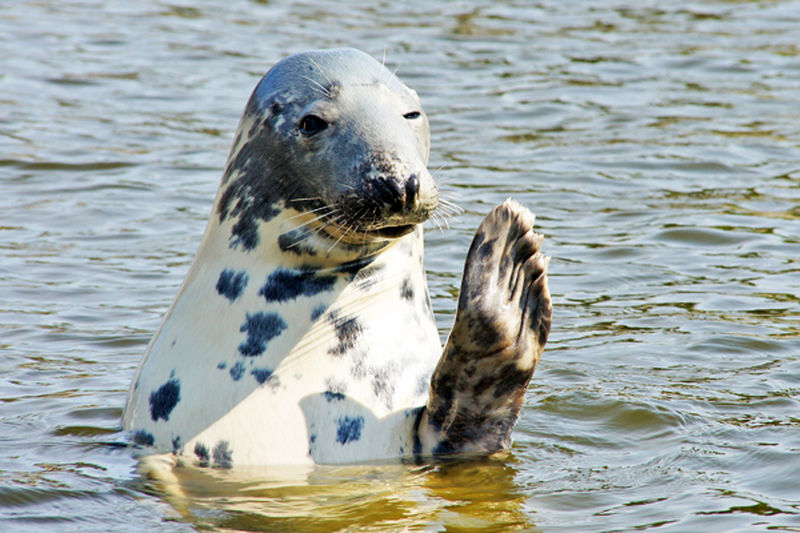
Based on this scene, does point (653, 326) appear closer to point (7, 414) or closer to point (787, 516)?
point (787, 516)

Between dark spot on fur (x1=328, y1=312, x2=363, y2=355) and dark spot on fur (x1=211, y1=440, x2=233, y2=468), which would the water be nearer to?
dark spot on fur (x1=211, y1=440, x2=233, y2=468)

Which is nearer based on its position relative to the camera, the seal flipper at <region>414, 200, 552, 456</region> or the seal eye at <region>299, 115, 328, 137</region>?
the seal flipper at <region>414, 200, 552, 456</region>

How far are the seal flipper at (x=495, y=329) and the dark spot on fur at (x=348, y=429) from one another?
0.78 ft

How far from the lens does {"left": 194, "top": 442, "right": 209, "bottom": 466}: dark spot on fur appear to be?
466cm

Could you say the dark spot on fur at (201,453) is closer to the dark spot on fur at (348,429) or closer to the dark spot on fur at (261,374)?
the dark spot on fur at (261,374)

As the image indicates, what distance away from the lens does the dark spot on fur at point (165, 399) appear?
186 inches

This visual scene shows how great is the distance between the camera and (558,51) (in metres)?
13.5

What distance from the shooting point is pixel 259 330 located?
15.3 feet

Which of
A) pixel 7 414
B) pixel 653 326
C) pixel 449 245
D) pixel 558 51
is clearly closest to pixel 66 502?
pixel 7 414

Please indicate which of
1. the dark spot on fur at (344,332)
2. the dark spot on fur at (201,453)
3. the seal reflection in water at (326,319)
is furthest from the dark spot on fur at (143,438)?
the dark spot on fur at (344,332)

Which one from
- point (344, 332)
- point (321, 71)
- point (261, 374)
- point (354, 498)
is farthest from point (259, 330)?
point (321, 71)

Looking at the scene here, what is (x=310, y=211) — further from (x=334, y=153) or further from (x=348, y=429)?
(x=348, y=429)

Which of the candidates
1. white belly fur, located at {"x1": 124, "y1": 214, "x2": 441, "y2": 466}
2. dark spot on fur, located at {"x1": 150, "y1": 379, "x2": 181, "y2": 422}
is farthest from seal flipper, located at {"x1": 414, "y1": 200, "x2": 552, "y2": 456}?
dark spot on fur, located at {"x1": 150, "y1": 379, "x2": 181, "y2": 422}

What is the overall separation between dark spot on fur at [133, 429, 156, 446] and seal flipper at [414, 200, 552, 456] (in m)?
0.92
